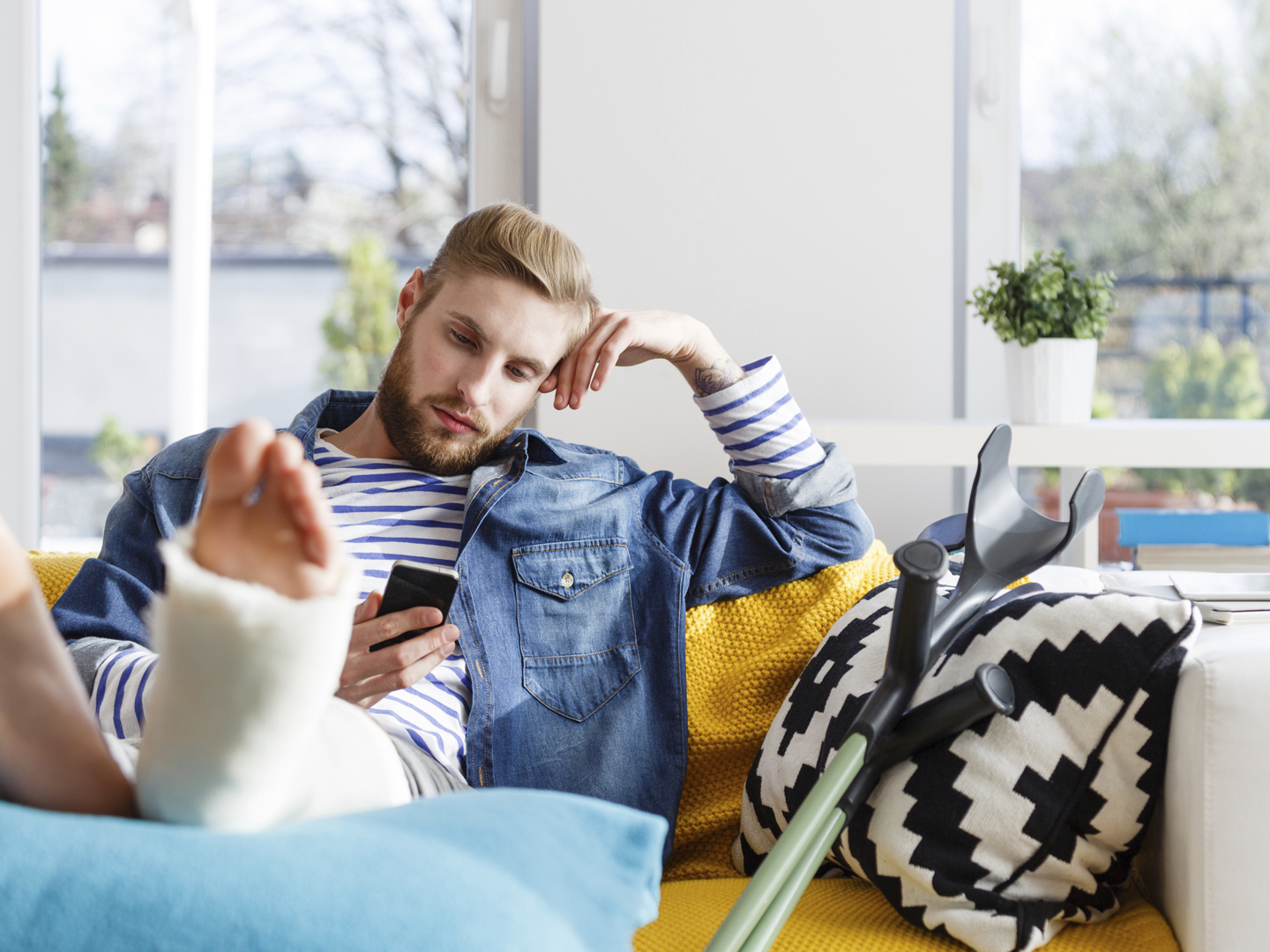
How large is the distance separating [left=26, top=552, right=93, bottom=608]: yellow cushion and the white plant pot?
1.40 meters

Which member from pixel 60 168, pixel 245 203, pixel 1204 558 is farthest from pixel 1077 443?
pixel 60 168

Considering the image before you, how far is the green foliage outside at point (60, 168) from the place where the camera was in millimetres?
2629

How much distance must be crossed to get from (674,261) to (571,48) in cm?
44

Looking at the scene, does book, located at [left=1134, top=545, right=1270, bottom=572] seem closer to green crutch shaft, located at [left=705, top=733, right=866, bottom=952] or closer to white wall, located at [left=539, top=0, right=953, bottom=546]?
white wall, located at [left=539, top=0, right=953, bottom=546]

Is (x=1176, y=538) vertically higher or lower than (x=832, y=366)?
lower

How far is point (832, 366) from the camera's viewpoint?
2.00m

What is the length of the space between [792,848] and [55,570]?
104cm

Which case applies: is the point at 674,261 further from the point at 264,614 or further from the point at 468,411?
the point at 264,614

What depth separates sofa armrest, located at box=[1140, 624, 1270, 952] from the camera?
0.76 m

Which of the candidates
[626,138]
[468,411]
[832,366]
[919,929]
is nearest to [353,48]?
[626,138]

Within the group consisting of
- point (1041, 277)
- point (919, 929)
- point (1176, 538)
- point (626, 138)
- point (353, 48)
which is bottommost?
point (919, 929)

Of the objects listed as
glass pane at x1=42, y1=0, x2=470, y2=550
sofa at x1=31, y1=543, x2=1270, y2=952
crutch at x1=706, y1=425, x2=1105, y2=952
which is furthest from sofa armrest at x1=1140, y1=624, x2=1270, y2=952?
glass pane at x1=42, y1=0, x2=470, y2=550

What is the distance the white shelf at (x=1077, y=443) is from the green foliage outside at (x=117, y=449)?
6.60 feet

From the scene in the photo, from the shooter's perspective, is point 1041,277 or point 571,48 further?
point 571,48
